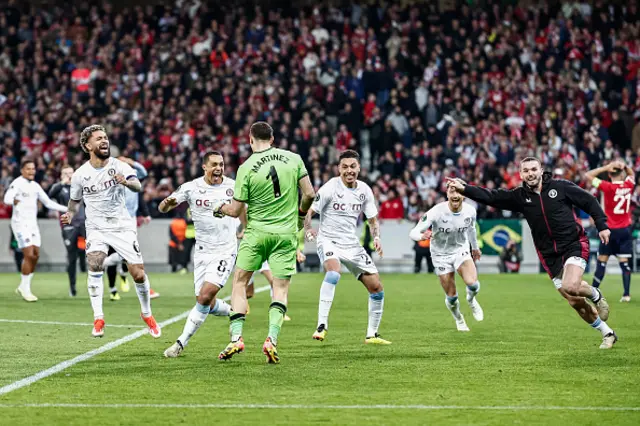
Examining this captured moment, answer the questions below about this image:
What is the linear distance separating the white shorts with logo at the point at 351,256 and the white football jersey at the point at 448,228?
1696 millimetres

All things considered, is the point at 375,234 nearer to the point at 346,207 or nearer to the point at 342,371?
the point at 346,207

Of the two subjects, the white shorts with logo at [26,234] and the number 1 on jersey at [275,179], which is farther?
the white shorts with logo at [26,234]

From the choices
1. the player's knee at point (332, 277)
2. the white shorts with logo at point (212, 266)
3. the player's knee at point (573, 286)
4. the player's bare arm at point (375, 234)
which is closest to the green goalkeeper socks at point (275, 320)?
the white shorts with logo at point (212, 266)

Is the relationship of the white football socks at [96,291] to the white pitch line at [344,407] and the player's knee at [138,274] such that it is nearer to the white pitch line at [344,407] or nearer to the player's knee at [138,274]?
the player's knee at [138,274]

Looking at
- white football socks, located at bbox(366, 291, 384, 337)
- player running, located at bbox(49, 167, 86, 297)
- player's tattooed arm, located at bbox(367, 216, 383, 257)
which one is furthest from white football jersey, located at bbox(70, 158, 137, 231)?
player running, located at bbox(49, 167, 86, 297)

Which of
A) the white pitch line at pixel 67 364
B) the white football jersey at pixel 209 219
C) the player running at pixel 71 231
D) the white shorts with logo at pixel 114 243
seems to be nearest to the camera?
the white pitch line at pixel 67 364

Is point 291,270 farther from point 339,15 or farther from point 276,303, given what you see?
point 339,15

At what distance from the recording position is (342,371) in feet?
32.8

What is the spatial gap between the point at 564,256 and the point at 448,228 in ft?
11.0

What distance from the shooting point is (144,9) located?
1577 inches

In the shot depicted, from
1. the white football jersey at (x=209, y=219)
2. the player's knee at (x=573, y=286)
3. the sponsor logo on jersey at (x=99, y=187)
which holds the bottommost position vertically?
the player's knee at (x=573, y=286)

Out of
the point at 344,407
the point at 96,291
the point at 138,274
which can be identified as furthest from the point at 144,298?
the point at 344,407

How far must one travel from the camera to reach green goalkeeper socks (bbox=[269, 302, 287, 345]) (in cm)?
1049

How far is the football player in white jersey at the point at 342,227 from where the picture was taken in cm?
1317
